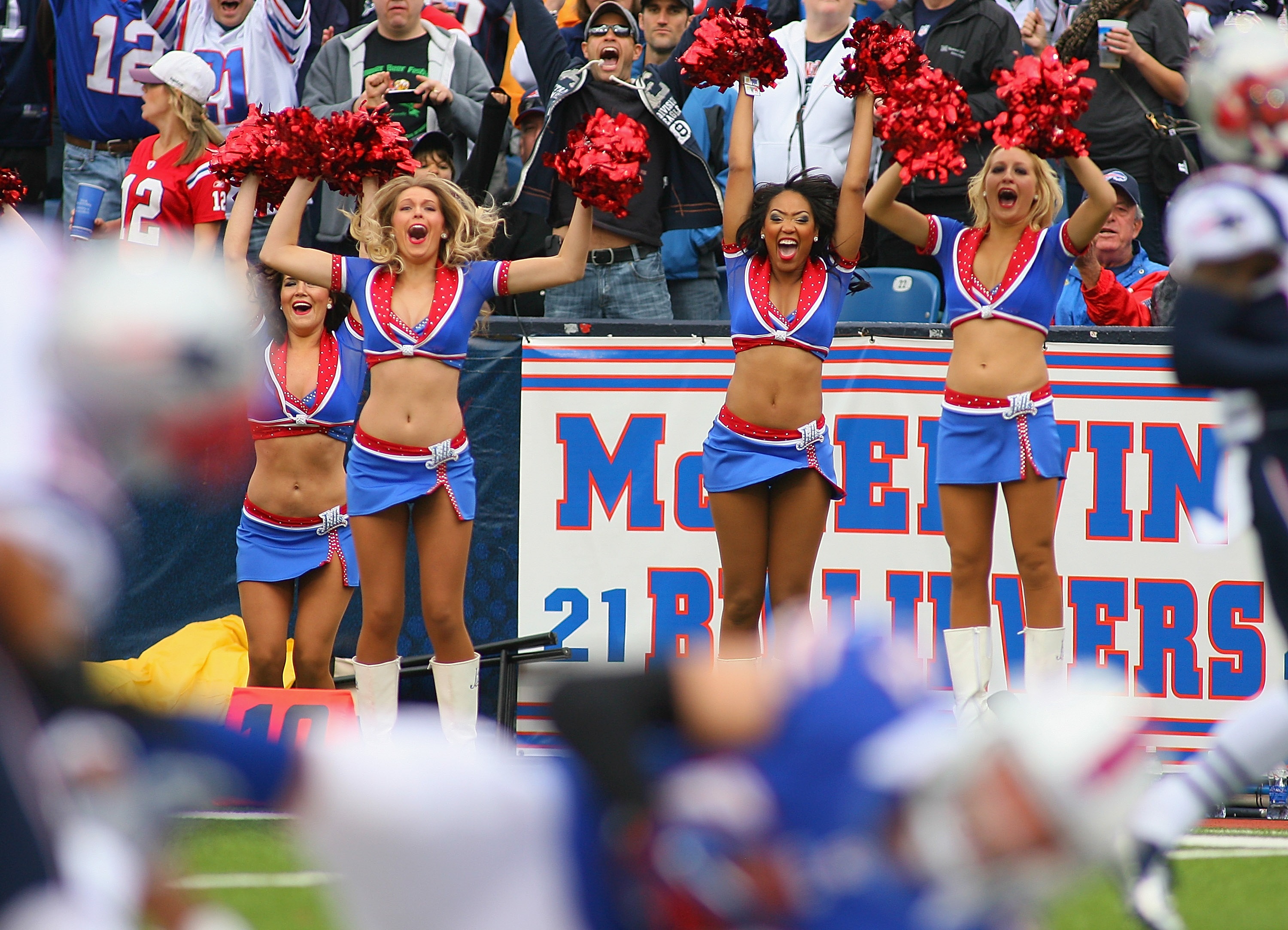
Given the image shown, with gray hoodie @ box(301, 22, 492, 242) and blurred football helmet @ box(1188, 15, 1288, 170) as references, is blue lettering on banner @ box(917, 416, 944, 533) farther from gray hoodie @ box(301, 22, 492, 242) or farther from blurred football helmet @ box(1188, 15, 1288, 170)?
blurred football helmet @ box(1188, 15, 1288, 170)

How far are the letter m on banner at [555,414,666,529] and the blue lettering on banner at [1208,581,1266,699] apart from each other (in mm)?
2414

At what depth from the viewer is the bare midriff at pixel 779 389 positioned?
20.8ft

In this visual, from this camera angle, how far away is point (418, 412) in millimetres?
6211

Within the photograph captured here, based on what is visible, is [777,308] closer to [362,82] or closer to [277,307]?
[277,307]

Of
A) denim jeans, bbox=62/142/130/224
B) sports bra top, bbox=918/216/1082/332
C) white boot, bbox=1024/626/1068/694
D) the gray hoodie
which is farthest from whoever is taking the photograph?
denim jeans, bbox=62/142/130/224

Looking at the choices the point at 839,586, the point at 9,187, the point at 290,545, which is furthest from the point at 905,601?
the point at 9,187

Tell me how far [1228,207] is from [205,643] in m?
4.94

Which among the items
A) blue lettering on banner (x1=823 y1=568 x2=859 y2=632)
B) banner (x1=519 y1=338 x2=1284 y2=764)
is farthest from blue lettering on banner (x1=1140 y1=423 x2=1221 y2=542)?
blue lettering on banner (x1=823 y1=568 x2=859 y2=632)

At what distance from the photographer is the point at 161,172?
7.73 meters

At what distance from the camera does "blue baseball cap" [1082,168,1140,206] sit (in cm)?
735

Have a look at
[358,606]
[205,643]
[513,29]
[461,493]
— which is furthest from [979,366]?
[513,29]

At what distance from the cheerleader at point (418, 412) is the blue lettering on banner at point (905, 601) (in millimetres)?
1869

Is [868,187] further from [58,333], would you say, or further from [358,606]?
[58,333]

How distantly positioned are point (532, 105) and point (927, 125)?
308 cm
